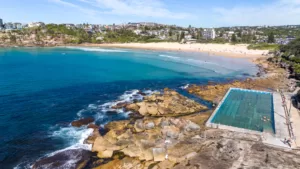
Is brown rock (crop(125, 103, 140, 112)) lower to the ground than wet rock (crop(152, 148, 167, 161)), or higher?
higher

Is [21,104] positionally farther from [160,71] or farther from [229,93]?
[160,71]

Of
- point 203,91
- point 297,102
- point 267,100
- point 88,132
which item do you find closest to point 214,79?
point 203,91

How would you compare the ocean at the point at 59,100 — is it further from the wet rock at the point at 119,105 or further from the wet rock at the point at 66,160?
the wet rock at the point at 119,105

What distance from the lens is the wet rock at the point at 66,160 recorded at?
59.6 ft

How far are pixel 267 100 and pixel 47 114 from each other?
3105 cm

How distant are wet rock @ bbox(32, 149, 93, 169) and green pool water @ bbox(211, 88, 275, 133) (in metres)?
14.4

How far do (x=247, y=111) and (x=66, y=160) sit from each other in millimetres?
22336

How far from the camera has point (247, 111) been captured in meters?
28.4

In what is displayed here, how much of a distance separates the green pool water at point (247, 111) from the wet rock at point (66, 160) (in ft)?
47.4

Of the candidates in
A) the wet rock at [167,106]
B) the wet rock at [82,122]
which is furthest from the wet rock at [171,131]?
the wet rock at [82,122]

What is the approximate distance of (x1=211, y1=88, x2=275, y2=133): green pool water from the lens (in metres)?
24.6

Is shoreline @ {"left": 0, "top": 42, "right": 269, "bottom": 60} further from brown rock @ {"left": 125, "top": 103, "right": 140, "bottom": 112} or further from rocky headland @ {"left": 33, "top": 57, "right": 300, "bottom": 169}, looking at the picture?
rocky headland @ {"left": 33, "top": 57, "right": 300, "bottom": 169}

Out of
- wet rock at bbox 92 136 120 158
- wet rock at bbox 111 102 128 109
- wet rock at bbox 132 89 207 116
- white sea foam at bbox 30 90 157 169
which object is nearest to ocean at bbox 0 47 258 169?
white sea foam at bbox 30 90 157 169

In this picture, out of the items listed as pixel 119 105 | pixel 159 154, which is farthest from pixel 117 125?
pixel 159 154
